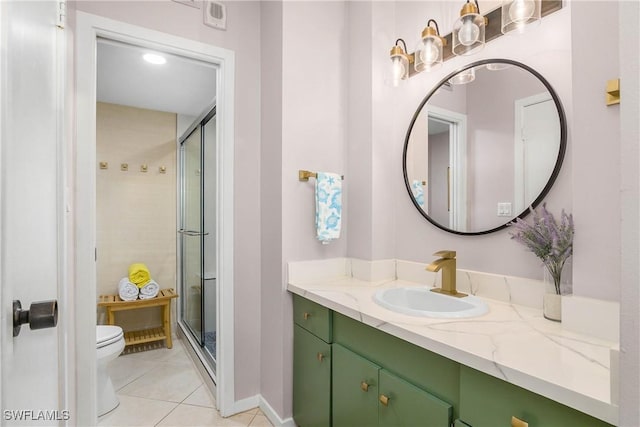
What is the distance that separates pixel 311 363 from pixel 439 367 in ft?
2.57

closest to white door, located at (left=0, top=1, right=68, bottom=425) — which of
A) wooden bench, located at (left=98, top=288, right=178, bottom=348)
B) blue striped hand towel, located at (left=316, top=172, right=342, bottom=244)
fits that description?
blue striped hand towel, located at (left=316, top=172, right=342, bottom=244)

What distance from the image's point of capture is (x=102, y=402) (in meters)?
2.00

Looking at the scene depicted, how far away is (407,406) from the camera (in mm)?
1098

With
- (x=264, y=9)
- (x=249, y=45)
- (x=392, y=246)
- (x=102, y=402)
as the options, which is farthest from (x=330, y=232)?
(x=102, y=402)

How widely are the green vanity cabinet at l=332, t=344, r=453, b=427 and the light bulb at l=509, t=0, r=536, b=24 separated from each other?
1408mm

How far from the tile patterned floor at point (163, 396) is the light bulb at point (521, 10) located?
2285 mm

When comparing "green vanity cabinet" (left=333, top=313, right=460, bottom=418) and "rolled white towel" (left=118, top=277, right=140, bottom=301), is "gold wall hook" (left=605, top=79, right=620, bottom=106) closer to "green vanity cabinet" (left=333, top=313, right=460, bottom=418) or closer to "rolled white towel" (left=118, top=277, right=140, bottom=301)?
"green vanity cabinet" (left=333, top=313, right=460, bottom=418)

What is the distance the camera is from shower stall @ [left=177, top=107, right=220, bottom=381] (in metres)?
2.55

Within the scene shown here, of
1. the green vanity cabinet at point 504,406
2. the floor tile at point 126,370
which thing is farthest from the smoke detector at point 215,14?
the floor tile at point 126,370

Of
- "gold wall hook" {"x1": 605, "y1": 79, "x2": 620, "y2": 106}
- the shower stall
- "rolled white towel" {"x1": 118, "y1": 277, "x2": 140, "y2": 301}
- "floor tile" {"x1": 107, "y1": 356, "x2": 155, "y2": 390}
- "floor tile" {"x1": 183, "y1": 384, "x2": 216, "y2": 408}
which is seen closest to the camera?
"gold wall hook" {"x1": 605, "y1": 79, "x2": 620, "y2": 106}

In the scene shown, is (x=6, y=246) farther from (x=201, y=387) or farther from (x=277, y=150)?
(x=201, y=387)

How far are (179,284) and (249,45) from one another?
250 centimetres

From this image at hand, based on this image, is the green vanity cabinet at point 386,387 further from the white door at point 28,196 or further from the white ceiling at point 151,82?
the white ceiling at point 151,82

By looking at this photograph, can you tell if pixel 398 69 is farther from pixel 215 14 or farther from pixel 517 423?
pixel 517 423
